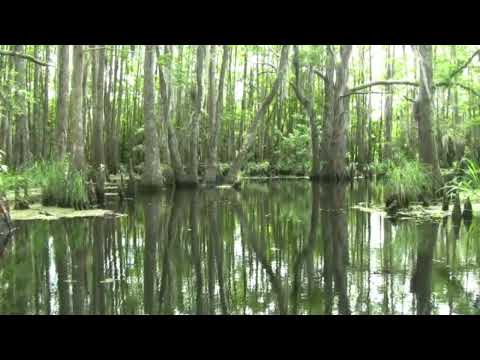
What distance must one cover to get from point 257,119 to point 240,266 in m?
14.1

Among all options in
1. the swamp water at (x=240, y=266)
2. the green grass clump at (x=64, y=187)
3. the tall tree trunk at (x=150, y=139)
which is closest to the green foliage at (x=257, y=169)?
the tall tree trunk at (x=150, y=139)

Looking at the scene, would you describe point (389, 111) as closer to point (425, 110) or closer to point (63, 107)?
point (425, 110)

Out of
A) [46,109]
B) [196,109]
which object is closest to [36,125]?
[46,109]

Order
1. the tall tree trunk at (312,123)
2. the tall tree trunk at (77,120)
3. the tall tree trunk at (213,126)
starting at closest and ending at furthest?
1. the tall tree trunk at (77,120)
2. the tall tree trunk at (213,126)
3. the tall tree trunk at (312,123)

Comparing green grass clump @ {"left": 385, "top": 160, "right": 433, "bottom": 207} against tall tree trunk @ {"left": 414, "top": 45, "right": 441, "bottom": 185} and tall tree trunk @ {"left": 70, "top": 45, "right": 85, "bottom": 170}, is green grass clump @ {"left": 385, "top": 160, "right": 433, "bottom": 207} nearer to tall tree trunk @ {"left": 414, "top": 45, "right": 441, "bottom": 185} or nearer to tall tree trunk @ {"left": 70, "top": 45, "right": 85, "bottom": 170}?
tall tree trunk @ {"left": 414, "top": 45, "right": 441, "bottom": 185}

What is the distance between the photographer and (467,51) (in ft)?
A: 79.3

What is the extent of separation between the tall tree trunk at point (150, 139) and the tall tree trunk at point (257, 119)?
3.52 metres

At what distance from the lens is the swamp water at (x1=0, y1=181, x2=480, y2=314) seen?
4281 mm

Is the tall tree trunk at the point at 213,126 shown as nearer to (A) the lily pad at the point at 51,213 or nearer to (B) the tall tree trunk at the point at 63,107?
(B) the tall tree trunk at the point at 63,107

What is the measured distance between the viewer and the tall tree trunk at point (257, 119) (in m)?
19.3

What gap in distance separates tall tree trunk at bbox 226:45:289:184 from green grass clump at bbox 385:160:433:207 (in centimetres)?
833

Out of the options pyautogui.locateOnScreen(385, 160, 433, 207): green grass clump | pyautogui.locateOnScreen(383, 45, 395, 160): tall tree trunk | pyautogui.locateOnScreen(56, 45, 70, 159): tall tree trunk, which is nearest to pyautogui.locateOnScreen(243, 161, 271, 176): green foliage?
pyautogui.locateOnScreen(383, 45, 395, 160): tall tree trunk

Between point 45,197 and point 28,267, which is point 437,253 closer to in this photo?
point 28,267
